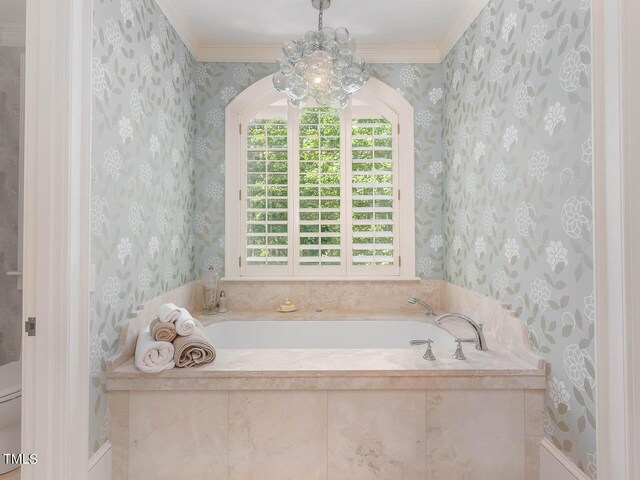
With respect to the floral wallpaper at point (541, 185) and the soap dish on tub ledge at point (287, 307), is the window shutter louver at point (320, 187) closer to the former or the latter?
the soap dish on tub ledge at point (287, 307)

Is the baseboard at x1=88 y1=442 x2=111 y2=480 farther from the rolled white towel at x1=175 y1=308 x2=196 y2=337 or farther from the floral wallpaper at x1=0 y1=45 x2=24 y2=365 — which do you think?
the floral wallpaper at x1=0 y1=45 x2=24 y2=365

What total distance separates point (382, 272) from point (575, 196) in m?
1.65

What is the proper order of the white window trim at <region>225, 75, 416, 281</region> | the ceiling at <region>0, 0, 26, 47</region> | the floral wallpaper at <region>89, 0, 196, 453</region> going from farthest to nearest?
1. the white window trim at <region>225, 75, 416, 281</region>
2. the ceiling at <region>0, 0, 26, 47</region>
3. the floral wallpaper at <region>89, 0, 196, 453</region>

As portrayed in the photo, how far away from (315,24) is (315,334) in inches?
83.0

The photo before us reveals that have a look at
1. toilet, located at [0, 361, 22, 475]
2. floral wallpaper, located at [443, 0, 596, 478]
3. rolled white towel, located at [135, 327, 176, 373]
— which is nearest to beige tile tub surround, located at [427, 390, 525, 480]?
floral wallpaper, located at [443, 0, 596, 478]

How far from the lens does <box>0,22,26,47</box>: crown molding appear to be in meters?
2.33

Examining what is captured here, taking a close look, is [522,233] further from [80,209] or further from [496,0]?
[80,209]

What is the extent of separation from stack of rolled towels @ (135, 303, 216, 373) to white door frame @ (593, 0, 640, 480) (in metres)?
1.53

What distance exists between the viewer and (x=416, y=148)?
9.46 feet

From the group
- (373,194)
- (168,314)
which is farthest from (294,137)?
(168,314)

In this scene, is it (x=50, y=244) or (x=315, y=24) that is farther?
(x=315, y=24)

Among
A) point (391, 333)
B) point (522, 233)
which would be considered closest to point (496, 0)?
point (522, 233)

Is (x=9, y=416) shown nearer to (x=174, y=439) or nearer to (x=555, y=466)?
(x=174, y=439)

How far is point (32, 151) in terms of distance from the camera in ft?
4.52
